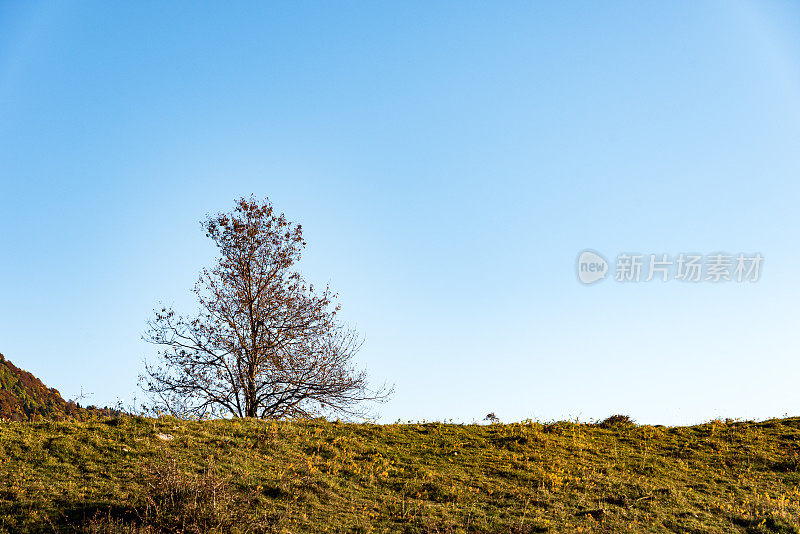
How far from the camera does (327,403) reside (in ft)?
82.8

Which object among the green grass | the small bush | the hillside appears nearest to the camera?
the green grass

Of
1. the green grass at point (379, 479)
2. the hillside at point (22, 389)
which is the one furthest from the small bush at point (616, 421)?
the hillside at point (22, 389)

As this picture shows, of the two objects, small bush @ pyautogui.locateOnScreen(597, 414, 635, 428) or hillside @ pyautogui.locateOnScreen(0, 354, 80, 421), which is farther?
hillside @ pyautogui.locateOnScreen(0, 354, 80, 421)

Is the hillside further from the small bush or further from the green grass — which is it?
the small bush

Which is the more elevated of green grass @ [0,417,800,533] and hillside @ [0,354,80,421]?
hillside @ [0,354,80,421]

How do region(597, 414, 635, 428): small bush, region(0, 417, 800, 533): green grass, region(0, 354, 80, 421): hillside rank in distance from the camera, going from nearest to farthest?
region(0, 417, 800, 533): green grass, region(597, 414, 635, 428): small bush, region(0, 354, 80, 421): hillside

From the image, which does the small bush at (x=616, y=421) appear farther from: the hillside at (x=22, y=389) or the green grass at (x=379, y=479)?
the hillside at (x=22, y=389)

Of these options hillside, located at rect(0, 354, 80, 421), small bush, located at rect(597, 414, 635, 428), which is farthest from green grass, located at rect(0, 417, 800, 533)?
hillside, located at rect(0, 354, 80, 421)

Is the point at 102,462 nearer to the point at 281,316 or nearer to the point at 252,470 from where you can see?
the point at 252,470

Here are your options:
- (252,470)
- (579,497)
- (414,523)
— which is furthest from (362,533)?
(579,497)

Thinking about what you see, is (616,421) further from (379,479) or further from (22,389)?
(22,389)

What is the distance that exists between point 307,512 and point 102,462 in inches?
223

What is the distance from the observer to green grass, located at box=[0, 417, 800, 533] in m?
11.0

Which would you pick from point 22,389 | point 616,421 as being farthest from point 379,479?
point 22,389
